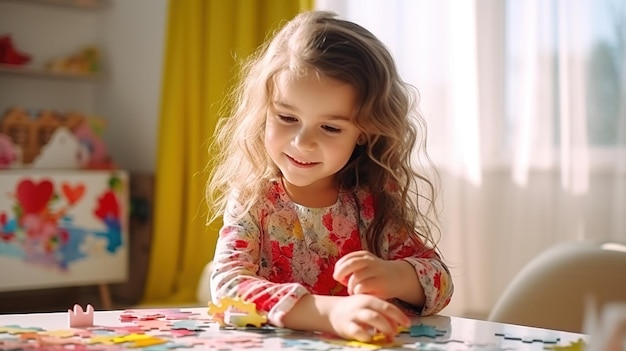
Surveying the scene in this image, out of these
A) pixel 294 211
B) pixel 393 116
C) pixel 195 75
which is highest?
pixel 195 75

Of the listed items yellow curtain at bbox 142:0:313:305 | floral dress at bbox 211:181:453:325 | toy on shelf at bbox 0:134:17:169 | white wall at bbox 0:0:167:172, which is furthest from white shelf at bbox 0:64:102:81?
floral dress at bbox 211:181:453:325

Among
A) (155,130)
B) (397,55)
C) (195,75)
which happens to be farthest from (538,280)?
(155,130)

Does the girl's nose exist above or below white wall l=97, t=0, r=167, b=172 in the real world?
below

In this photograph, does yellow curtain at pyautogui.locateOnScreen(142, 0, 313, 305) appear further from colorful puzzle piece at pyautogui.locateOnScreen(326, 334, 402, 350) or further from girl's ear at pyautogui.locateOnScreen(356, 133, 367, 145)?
colorful puzzle piece at pyautogui.locateOnScreen(326, 334, 402, 350)

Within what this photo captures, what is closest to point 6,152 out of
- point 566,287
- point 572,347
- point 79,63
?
point 79,63

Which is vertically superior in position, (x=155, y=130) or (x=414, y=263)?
(x=155, y=130)

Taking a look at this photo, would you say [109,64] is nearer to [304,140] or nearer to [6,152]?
[6,152]

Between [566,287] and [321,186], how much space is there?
625mm

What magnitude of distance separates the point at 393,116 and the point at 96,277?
8.89 ft

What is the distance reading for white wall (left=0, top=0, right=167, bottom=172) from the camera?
12.9ft

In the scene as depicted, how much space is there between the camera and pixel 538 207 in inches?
113

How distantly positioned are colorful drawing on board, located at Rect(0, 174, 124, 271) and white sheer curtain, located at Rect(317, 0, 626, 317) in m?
1.28

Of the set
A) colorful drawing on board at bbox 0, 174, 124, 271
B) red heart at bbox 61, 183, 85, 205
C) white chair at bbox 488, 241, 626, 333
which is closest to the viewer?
white chair at bbox 488, 241, 626, 333

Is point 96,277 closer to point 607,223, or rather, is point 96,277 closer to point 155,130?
point 155,130
